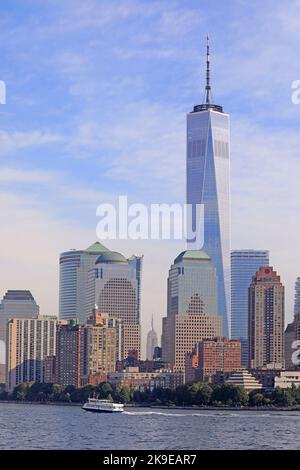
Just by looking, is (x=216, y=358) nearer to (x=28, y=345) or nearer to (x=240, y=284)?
(x=28, y=345)

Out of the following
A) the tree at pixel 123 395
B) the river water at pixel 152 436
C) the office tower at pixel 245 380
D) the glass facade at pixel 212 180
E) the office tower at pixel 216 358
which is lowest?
the river water at pixel 152 436

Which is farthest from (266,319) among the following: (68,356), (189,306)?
(68,356)

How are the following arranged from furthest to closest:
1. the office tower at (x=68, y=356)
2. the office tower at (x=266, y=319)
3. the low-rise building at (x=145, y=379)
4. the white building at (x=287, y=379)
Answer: the office tower at (x=266, y=319) → the office tower at (x=68, y=356) → the low-rise building at (x=145, y=379) → the white building at (x=287, y=379)

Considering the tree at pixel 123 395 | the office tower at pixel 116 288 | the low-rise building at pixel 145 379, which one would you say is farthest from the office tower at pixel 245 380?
the office tower at pixel 116 288

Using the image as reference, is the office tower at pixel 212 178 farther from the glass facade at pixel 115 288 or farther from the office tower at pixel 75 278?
the office tower at pixel 75 278

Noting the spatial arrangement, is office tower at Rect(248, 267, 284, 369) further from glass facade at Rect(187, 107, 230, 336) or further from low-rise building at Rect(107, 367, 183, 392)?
glass facade at Rect(187, 107, 230, 336)

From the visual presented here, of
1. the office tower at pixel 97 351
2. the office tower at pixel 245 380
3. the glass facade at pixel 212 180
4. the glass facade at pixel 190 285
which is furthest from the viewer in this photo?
the glass facade at pixel 212 180

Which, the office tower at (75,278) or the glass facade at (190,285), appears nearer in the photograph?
the glass facade at (190,285)

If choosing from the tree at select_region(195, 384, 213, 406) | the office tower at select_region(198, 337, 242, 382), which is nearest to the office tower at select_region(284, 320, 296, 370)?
the office tower at select_region(198, 337, 242, 382)
